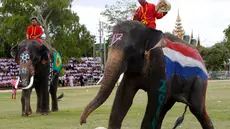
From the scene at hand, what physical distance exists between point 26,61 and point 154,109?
7.40 metres

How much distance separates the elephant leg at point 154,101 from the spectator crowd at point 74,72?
37.2 m

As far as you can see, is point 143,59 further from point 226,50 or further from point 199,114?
point 226,50

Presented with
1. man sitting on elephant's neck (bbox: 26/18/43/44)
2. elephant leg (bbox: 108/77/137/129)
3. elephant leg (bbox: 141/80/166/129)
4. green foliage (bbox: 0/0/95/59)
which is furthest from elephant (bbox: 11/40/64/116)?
green foliage (bbox: 0/0/95/59)

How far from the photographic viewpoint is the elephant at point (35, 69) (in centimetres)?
1450

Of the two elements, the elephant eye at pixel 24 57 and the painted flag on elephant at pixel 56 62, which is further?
the painted flag on elephant at pixel 56 62

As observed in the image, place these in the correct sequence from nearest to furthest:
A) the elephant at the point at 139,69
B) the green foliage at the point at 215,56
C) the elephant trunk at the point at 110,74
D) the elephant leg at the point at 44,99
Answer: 1. the elephant trunk at the point at 110,74
2. the elephant at the point at 139,69
3. the elephant leg at the point at 44,99
4. the green foliage at the point at 215,56

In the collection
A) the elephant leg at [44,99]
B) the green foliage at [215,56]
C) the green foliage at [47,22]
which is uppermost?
the green foliage at [47,22]

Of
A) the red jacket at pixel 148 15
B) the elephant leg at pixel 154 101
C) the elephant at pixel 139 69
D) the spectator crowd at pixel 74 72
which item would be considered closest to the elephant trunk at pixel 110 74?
the elephant at pixel 139 69

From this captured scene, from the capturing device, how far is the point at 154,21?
8.46 metres

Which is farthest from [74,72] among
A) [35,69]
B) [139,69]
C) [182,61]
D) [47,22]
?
[139,69]

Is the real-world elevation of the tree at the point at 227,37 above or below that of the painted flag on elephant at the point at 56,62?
above

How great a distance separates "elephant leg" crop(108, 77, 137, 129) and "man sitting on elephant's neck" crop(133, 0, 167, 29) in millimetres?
1149

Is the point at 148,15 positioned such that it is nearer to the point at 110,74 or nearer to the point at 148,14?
the point at 148,14

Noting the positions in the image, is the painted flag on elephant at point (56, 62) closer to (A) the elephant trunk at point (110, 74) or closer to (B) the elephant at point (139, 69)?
(B) the elephant at point (139, 69)
